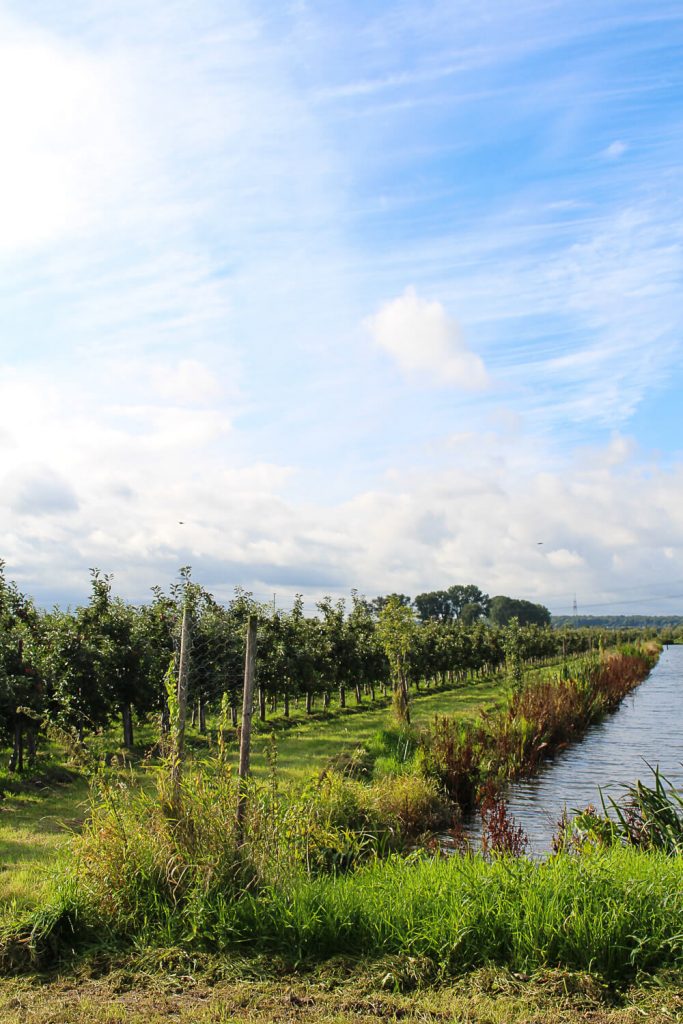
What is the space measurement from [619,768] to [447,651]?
23.1m

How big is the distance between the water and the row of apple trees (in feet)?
13.7

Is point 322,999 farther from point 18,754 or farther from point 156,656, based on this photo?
point 156,656

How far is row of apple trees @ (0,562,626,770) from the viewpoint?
44.8 ft

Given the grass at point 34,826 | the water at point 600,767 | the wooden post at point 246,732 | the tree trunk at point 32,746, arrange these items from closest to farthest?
the wooden post at point 246,732
the grass at point 34,826
the water at point 600,767
the tree trunk at point 32,746

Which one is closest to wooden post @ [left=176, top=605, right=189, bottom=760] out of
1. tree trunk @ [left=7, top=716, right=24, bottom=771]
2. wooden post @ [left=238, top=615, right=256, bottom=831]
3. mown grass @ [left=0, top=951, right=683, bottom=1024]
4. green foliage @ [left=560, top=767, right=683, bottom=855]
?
wooden post @ [left=238, top=615, right=256, bottom=831]

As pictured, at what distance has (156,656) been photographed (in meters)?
16.9

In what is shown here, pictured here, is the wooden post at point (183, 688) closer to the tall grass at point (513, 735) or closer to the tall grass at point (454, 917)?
the tall grass at point (454, 917)

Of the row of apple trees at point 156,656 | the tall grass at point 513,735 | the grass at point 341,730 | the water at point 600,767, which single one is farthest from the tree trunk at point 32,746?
the water at point 600,767

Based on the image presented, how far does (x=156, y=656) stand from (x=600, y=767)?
9.55 m

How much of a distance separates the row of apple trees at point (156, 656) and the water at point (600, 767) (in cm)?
419

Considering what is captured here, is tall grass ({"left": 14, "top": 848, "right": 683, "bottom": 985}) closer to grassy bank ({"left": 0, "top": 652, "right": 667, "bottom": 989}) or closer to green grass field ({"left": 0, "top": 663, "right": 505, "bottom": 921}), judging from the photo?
grassy bank ({"left": 0, "top": 652, "right": 667, "bottom": 989})

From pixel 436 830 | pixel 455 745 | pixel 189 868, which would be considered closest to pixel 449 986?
pixel 189 868

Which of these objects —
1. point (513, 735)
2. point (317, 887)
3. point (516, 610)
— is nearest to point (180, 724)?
point (317, 887)

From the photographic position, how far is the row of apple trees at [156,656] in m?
13.7
